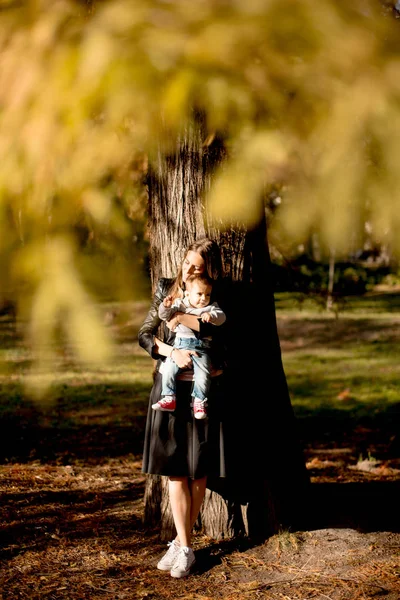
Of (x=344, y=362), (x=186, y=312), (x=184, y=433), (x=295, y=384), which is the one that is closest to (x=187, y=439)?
(x=184, y=433)

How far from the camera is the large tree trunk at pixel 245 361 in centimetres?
400

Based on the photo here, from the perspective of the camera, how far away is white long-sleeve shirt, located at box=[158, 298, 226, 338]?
11.6 ft

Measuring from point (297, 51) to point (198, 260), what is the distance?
214cm

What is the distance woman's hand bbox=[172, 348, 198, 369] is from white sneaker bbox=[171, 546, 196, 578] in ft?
3.31

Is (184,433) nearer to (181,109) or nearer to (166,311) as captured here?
(166,311)

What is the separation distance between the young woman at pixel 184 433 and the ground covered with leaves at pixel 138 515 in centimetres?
34

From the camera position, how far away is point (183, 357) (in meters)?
3.54

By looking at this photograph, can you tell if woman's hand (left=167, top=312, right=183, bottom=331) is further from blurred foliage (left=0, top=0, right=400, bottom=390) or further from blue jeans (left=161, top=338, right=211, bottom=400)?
blurred foliage (left=0, top=0, right=400, bottom=390)

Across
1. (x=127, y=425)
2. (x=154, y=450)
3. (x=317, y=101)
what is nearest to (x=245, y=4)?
(x=317, y=101)

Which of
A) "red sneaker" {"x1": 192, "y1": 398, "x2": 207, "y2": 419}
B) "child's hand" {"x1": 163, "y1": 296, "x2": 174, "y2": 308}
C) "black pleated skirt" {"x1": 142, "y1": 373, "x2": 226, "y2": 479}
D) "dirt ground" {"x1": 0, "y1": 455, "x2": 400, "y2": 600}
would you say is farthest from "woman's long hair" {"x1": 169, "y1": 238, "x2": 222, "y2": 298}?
"dirt ground" {"x1": 0, "y1": 455, "x2": 400, "y2": 600}

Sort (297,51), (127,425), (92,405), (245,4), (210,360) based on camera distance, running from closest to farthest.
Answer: (245,4) < (297,51) < (210,360) < (127,425) < (92,405)

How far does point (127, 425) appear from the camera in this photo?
8.29 m

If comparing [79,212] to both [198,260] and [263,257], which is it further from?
[263,257]

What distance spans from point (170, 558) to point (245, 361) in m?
1.15
